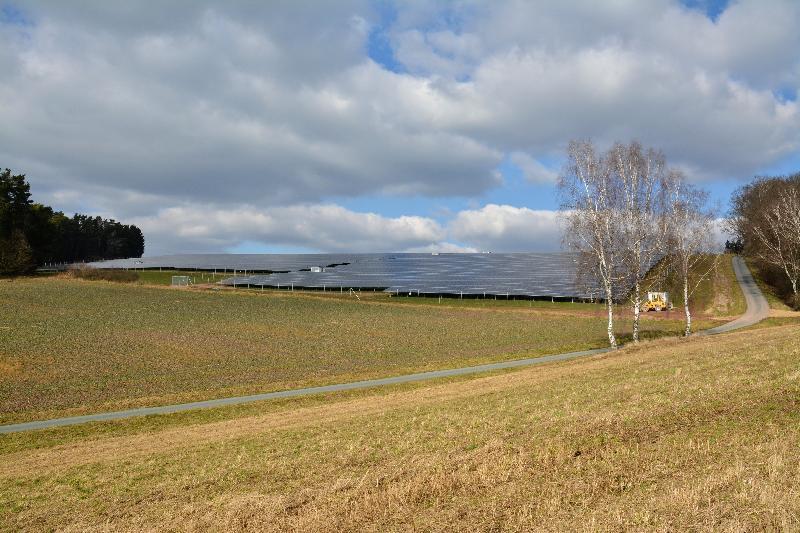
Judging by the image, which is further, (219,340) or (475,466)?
(219,340)

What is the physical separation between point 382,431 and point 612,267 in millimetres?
31590

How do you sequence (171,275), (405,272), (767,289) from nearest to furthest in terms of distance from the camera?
(767,289)
(405,272)
(171,275)

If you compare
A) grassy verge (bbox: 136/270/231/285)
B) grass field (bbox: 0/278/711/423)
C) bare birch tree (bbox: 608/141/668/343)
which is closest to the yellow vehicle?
grass field (bbox: 0/278/711/423)

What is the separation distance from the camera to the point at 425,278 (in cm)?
11300

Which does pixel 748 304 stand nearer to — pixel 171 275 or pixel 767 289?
pixel 767 289

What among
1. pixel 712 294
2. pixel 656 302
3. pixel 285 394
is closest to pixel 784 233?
pixel 656 302

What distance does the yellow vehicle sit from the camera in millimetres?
80125

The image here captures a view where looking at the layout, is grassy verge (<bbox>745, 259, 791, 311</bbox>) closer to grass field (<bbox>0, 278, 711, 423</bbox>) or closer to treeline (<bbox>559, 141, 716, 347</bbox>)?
grass field (<bbox>0, 278, 711, 423</bbox>)

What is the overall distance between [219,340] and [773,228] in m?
60.0

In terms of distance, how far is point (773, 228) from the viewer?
69.9 metres

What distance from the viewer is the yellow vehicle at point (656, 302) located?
8012 centimetres

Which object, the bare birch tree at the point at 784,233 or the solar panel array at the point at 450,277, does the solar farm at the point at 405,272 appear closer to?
the solar panel array at the point at 450,277

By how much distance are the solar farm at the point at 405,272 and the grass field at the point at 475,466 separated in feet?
200

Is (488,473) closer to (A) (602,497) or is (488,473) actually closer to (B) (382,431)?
(A) (602,497)
